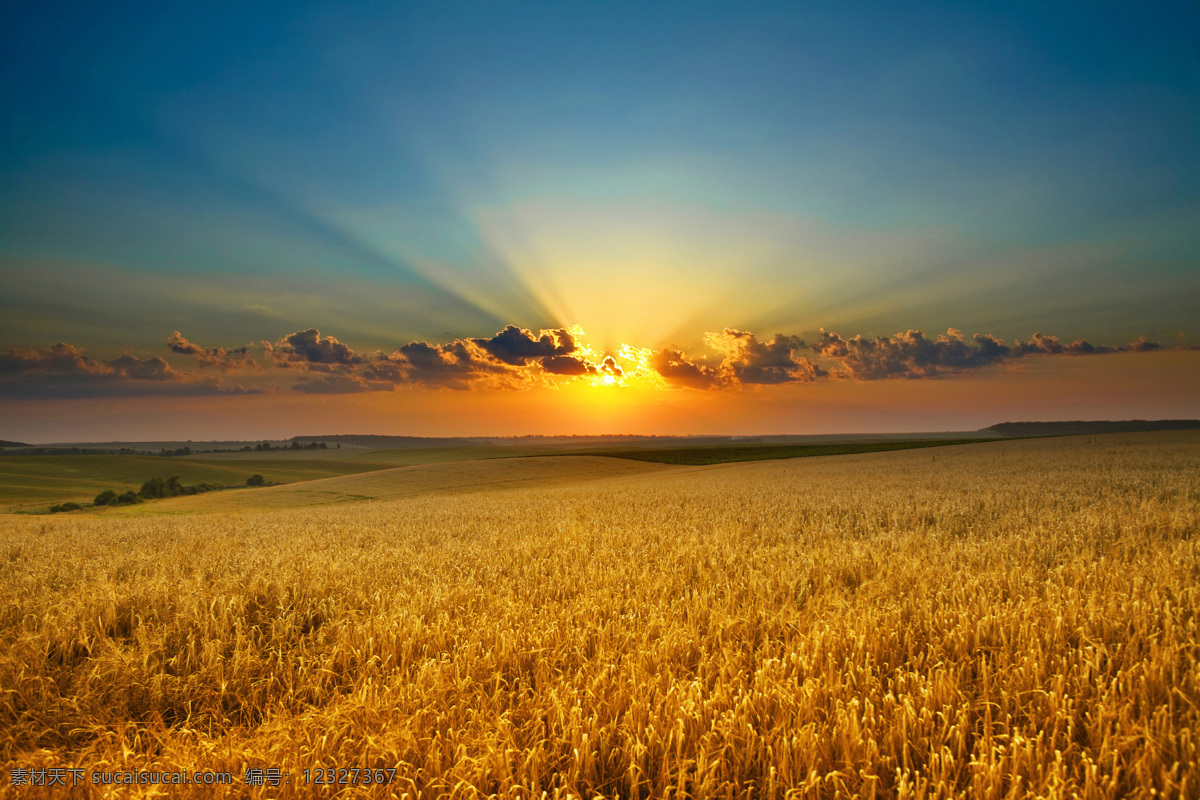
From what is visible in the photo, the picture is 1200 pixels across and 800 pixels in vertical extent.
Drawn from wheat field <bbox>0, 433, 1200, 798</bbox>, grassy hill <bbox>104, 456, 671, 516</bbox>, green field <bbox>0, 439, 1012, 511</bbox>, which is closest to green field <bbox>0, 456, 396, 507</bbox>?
green field <bbox>0, 439, 1012, 511</bbox>

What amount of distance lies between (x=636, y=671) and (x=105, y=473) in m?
106

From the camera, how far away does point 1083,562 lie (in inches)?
234

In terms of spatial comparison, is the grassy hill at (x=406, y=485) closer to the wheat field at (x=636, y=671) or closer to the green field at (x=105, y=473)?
the green field at (x=105, y=473)

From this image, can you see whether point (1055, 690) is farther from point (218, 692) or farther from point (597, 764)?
point (218, 692)

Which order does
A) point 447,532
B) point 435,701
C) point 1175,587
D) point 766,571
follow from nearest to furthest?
point 435,701
point 1175,587
point 766,571
point 447,532

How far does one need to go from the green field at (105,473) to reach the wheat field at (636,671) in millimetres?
67581

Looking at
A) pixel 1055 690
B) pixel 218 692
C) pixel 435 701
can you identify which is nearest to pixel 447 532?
pixel 218 692

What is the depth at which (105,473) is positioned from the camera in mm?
79688

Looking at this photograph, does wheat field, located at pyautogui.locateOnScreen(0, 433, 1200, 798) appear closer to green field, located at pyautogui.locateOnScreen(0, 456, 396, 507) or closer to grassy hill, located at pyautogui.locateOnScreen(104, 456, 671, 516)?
grassy hill, located at pyautogui.locateOnScreen(104, 456, 671, 516)

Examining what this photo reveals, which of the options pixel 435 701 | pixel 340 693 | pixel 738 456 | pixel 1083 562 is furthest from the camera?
pixel 738 456

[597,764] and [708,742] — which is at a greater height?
[708,742]

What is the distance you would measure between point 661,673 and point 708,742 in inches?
32.9

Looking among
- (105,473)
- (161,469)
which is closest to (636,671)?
(105,473)

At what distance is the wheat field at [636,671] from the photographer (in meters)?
2.54
